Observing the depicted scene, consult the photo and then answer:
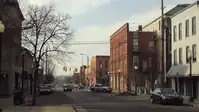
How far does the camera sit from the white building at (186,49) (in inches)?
1891

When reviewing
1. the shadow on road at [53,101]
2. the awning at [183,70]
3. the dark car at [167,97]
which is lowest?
the shadow on road at [53,101]

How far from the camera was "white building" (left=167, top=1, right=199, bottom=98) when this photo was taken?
158 feet

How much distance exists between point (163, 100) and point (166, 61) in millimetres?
23957

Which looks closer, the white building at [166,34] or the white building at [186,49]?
the white building at [186,49]

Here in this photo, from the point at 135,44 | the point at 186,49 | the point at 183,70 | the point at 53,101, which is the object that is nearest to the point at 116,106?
the point at 53,101

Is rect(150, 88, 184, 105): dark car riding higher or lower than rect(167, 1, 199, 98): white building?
lower

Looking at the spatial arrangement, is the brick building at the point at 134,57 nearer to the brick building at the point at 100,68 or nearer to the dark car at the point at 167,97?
the dark car at the point at 167,97

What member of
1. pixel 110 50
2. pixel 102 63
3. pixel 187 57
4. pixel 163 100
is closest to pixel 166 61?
pixel 187 57

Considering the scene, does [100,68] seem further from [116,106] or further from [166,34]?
[116,106]

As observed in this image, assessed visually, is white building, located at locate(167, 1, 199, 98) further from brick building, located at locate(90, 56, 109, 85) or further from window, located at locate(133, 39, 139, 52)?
brick building, located at locate(90, 56, 109, 85)

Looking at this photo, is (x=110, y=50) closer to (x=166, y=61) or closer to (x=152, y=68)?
(x=152, y=68)

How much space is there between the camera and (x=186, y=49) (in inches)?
2018

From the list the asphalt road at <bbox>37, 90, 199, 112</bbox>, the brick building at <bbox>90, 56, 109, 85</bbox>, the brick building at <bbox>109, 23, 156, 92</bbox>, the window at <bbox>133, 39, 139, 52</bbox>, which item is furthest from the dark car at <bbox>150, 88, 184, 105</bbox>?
the brick building at <bbox>90, 56, 109, 85</bbox>

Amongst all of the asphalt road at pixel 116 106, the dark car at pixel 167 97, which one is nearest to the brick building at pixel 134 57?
the asphalt road at pixel 116 106
